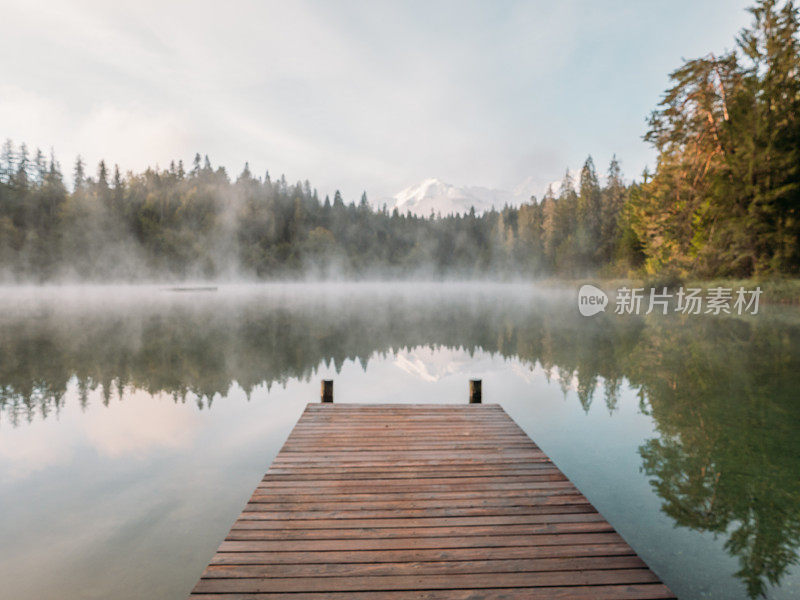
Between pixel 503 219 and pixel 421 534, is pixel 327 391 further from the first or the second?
pixel 503 219

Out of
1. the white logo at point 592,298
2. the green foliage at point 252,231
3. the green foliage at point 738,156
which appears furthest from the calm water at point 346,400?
the green foliage at point 252,231

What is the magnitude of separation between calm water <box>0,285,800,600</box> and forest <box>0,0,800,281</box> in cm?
1249

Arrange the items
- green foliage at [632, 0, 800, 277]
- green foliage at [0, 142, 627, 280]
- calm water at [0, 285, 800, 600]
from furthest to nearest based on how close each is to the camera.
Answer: green foliage at [0, 142, 627, 280]
green foliage at [632, 0, 800, 277]
calm water at [0, 285, 800, 600]

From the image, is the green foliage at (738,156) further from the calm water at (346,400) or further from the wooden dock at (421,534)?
the wooden dock at (421,534)

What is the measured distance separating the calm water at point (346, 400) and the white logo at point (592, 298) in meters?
21.6

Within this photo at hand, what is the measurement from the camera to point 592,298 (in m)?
50.5

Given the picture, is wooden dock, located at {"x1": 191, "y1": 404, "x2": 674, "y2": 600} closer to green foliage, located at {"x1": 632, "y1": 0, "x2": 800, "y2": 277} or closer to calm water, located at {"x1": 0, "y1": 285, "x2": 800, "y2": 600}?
calm water, located at {"x1": 0, "y1": 285, "x2": 800, "y2": 600}

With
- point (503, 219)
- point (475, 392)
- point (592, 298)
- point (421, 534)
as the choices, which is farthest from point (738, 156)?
point (503, 219)

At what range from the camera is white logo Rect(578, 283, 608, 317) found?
140 feet

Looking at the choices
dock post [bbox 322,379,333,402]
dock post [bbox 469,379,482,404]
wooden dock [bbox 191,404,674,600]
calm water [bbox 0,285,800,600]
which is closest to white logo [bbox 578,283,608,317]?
calm water [bbox 0,285,800,600]

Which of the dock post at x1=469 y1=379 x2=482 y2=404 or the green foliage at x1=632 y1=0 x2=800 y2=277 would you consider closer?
the dock post at x1=469 y1=379 x2=482 y2=404

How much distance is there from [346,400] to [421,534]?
822 cm

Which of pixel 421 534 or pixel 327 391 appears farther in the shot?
pixel 327 391

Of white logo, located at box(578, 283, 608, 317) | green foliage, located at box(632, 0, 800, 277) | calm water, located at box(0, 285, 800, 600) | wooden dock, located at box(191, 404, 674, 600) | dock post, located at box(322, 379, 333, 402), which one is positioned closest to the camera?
wooden dock, located at box(191, 404, 674, 600)
